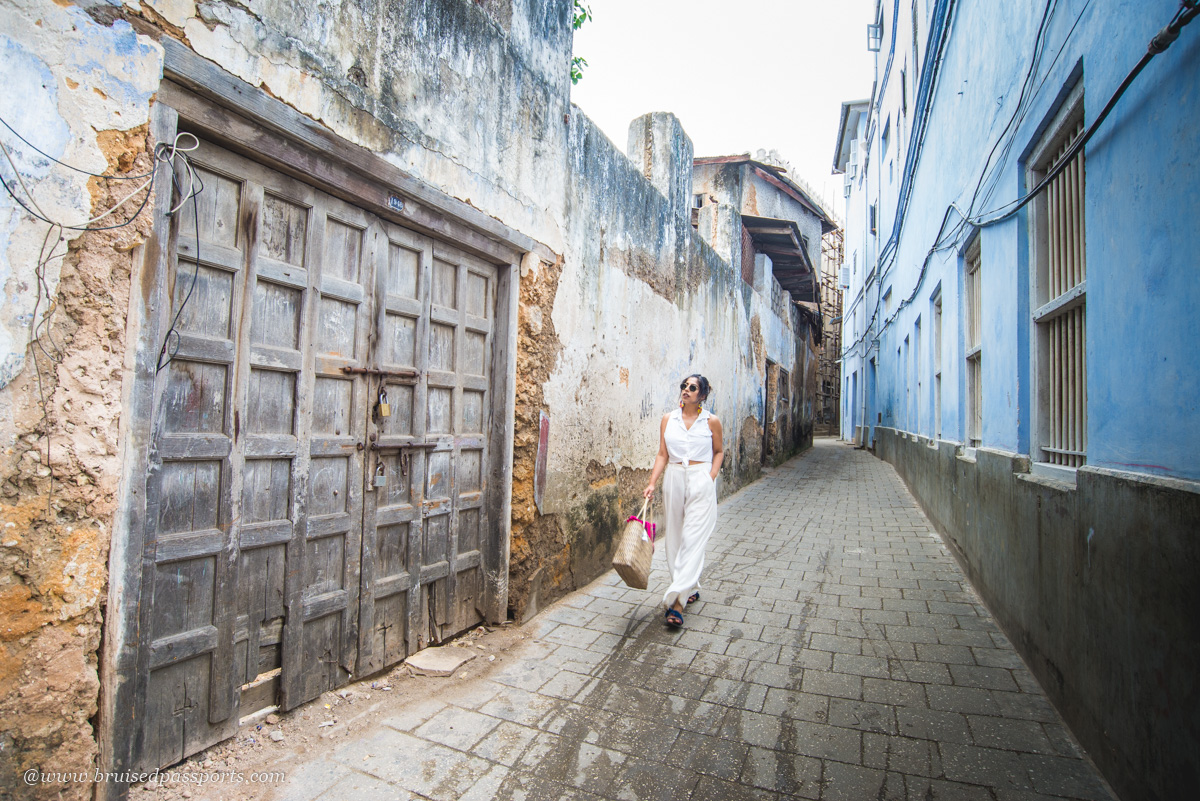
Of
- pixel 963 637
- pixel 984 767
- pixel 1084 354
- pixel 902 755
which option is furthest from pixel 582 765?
pixel 1084 354

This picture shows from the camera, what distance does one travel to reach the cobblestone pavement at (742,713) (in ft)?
7.95

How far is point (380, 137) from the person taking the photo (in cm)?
306

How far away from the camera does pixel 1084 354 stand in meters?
3.18

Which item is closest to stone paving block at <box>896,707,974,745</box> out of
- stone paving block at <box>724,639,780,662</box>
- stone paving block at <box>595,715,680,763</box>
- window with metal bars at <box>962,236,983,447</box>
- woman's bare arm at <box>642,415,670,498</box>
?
stone paving block at <box>724,639,780,662</box>

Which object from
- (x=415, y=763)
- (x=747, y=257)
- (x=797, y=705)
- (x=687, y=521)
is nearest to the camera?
(x=415, y=763)

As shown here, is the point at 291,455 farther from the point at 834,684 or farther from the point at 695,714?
the point at 834,684

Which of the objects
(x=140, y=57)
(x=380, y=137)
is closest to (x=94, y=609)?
(x=140, y=57)

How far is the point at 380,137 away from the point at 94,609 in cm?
231

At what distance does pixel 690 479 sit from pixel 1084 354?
2.34 meters

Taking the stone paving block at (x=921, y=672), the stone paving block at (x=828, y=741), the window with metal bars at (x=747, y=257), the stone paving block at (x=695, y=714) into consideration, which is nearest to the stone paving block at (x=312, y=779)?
the stone paving block at (x=695, y=714)

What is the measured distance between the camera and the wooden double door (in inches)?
93.5

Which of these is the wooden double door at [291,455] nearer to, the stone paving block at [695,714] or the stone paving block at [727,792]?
the stone paving block at [695,714]

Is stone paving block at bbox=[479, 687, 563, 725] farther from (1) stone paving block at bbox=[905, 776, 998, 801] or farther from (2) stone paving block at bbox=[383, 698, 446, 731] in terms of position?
(1) stone paving block at bbox=[905, 776, 998, 801]

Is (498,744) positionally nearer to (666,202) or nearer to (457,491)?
(457,491)
